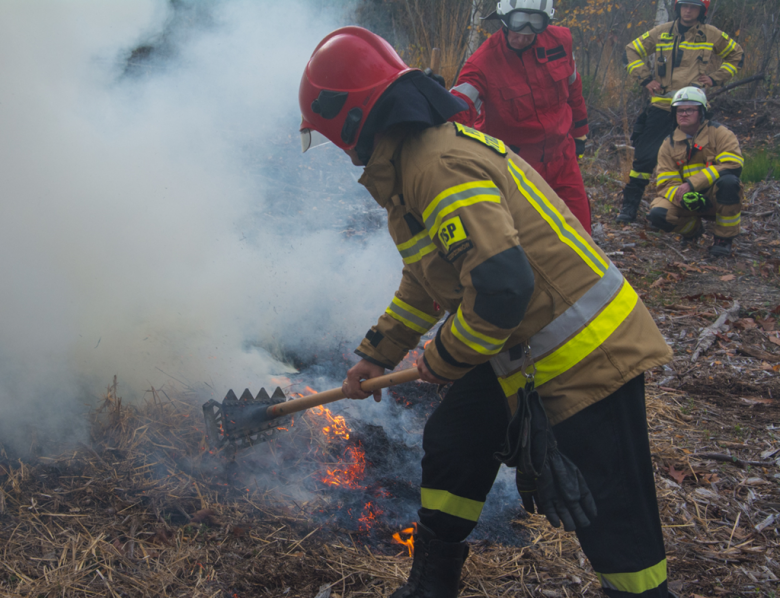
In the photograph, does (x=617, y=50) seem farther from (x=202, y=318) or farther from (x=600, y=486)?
(x=600, y=486)

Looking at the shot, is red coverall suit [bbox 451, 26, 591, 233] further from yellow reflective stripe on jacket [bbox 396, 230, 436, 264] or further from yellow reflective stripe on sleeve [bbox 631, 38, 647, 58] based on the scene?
yellow reflective stripe on sleeve [bbox 631, 38, 647, 58]

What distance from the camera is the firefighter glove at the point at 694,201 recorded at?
6.59 metres

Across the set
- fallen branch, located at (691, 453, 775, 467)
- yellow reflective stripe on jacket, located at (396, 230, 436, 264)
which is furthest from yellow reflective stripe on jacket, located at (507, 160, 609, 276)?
fallen branch, located at (691, 453, 775, 467)

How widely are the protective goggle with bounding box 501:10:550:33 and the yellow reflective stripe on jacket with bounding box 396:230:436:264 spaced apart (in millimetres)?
3266

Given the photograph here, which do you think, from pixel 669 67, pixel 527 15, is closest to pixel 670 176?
pixel 669 67

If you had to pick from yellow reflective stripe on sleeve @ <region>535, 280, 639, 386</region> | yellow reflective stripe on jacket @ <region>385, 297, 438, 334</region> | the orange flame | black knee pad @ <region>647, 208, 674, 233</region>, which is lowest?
the orange flame

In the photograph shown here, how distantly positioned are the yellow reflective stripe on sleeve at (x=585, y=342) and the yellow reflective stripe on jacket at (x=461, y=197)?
52 cm

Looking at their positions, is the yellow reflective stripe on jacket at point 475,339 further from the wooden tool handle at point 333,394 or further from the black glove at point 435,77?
the black glove at point 435,77

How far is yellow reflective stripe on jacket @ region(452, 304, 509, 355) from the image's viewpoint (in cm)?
178

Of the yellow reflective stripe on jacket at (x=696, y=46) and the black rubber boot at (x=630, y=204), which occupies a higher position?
the yellow reflective stripe on jacket at (x=696, y=46)

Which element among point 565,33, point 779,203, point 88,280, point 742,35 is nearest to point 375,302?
point 88,280

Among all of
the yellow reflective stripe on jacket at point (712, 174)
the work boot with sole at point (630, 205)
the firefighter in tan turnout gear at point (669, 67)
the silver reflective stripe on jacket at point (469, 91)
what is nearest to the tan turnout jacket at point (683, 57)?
the firefighter in tan turnout gear at point (669, 67)

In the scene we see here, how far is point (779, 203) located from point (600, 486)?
7.49 metres

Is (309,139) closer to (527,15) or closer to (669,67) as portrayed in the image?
(527,15)
